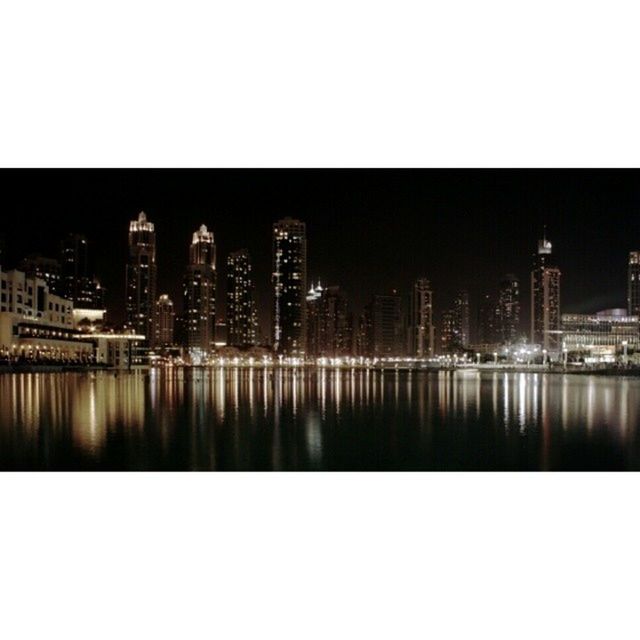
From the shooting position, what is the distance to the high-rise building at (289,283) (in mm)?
15164

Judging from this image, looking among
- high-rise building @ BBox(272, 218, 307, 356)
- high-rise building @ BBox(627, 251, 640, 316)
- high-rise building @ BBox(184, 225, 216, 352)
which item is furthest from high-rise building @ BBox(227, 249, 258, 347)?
high-rise building @ BBox(627, 251, 640, 316)

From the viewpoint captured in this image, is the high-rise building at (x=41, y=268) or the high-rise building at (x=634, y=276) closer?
the high-rise building at (x=634, y=276)

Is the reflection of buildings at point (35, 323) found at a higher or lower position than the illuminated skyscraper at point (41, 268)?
lower

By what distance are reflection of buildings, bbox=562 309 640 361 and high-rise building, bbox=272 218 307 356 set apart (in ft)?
51.9

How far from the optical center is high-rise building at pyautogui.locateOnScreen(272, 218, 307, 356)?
1516 cm

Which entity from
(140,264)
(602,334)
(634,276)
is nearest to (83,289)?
(140,264)

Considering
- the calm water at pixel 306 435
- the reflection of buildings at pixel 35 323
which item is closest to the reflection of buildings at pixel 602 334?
the calm water at pixel 306 435

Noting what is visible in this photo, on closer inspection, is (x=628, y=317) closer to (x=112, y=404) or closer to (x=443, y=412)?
(x=443, y=412)

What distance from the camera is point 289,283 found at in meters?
29.8

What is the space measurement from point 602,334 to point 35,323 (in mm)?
29079

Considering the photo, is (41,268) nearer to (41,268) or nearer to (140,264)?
(41,268)

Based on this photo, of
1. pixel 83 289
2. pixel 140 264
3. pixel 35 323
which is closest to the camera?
pixel 140 264

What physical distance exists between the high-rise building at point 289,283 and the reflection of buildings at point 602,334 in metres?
15.8

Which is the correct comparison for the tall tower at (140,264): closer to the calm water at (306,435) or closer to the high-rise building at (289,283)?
the high-rise building at (289,283)
